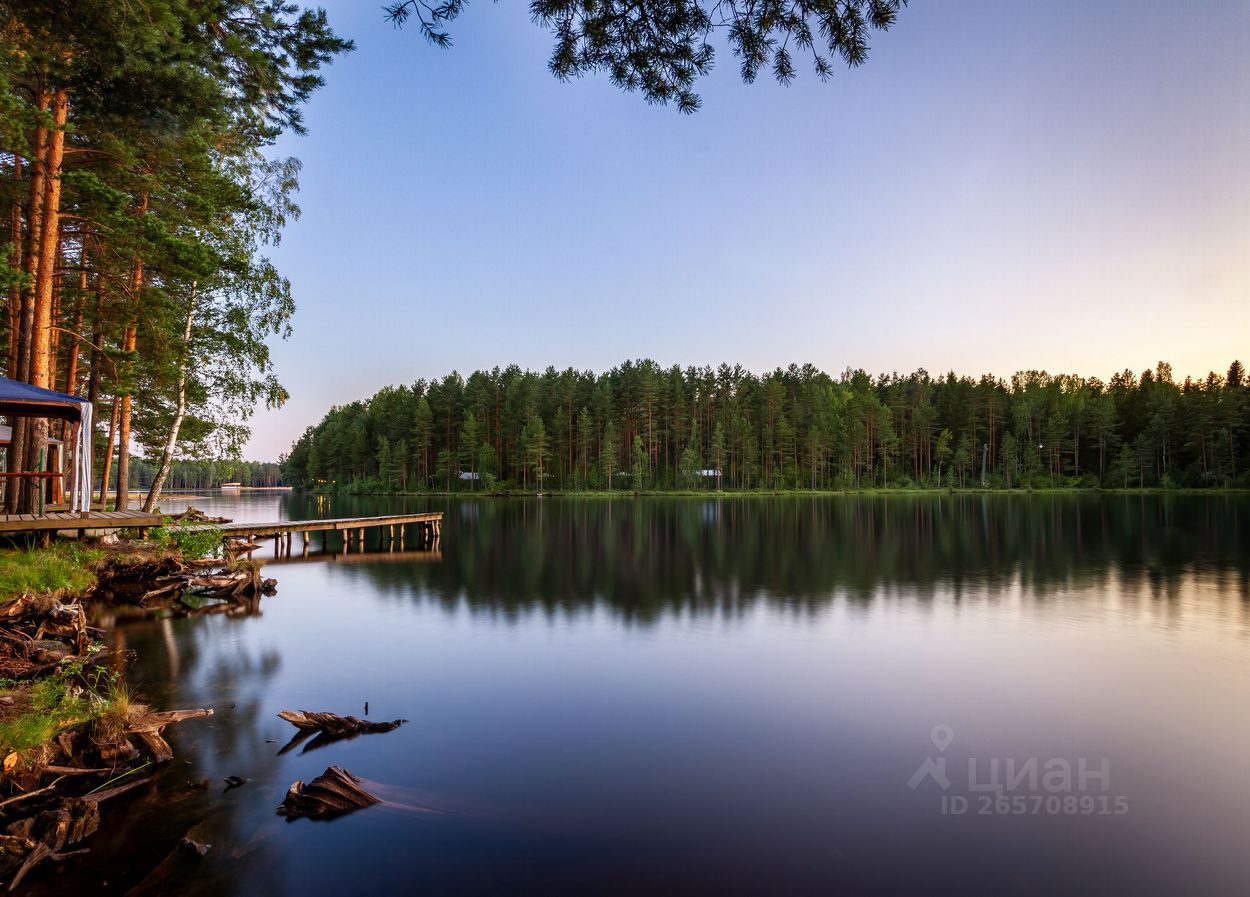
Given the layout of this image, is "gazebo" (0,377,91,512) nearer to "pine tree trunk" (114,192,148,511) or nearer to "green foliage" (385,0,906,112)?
"pine tree trunk" (114,192,148,511)

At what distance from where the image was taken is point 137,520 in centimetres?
1430

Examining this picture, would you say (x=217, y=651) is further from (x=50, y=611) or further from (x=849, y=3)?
(x=849, y=3)

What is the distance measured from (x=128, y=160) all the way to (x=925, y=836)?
17.6m

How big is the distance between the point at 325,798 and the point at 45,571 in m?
8.88

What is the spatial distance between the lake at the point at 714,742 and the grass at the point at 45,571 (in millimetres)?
1455

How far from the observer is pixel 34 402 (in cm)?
1170

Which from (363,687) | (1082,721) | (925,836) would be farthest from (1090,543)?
(363,687)

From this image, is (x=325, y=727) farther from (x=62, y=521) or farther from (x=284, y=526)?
(x=284, y=526)

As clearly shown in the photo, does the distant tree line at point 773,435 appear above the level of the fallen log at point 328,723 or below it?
above

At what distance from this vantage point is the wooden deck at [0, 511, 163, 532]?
11.9 m

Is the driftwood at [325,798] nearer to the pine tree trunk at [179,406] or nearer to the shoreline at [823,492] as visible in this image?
the pine tree trunk at [179,406]

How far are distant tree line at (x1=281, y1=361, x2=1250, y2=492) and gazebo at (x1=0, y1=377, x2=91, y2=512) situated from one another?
6887 cm

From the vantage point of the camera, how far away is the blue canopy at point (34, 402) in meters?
11.6

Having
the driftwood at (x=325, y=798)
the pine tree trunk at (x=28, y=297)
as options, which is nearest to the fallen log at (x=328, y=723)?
the driftwood at (x=325, y=798)
